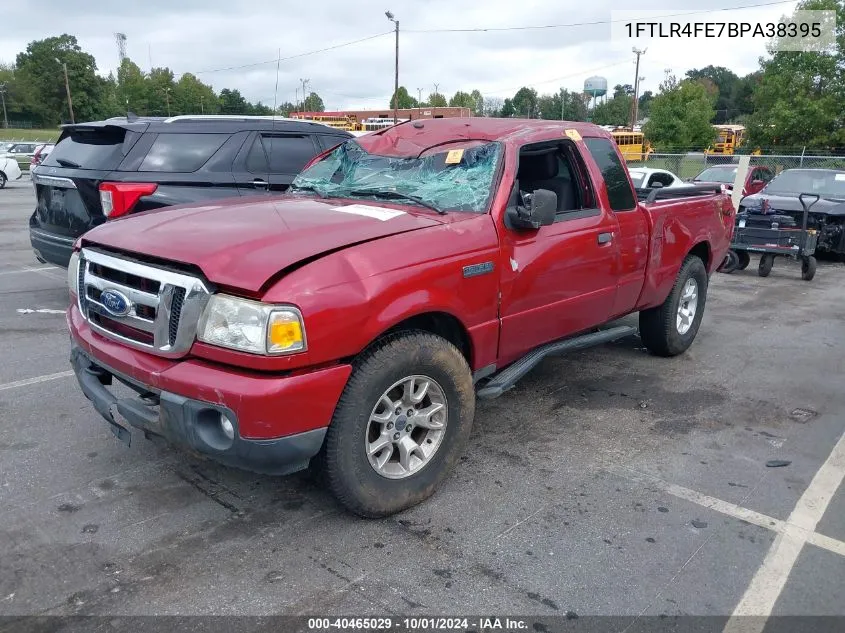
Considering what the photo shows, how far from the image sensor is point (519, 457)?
13.7ft

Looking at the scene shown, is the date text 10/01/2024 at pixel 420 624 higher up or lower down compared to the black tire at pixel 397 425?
lower down

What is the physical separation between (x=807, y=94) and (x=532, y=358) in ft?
110

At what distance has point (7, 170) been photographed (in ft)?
81.5

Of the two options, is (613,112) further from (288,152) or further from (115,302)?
(115,302)

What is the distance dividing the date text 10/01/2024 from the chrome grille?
1.28 metres

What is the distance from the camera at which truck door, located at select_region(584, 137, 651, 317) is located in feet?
16.0

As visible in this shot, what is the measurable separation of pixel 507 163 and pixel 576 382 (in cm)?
214

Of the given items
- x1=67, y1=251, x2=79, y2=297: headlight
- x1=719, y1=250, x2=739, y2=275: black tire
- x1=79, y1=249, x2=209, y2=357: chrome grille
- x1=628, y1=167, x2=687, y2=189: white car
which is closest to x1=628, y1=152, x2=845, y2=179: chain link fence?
x1=628, y1=167, x2=687, y2=189: white car

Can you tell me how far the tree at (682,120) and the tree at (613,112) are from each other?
2615 centimetres

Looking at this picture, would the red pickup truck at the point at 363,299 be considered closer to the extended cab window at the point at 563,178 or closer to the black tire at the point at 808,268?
the extended cab window at the point at 563,178

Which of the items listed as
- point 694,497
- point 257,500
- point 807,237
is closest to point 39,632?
point 257,500

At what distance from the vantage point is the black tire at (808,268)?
10508 mm

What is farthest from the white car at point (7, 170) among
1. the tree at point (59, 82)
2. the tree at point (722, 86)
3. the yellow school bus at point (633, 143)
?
the tree at point (722, 86)

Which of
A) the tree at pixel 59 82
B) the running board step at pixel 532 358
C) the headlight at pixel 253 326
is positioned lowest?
the running board step at pixel 532 358
